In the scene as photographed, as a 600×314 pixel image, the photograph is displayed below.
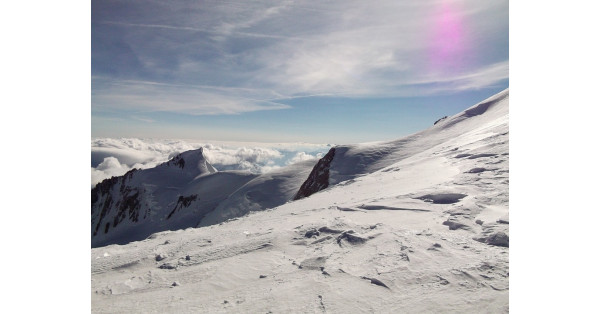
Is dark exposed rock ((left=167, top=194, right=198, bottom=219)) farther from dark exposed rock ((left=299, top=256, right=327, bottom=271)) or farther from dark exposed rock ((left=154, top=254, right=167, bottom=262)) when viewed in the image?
dark exposed rock ((left=299, top=256, right=327, bottom=271))

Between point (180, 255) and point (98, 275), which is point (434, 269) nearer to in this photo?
point (180, 255)

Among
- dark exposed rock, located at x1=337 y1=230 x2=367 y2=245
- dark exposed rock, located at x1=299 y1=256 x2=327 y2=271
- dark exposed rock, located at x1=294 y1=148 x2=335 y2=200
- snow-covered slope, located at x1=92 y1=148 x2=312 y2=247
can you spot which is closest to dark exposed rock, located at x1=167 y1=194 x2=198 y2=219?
snow-covered slope, located at x1=92 y1=148 x2=312 y2=247

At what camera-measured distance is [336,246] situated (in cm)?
479

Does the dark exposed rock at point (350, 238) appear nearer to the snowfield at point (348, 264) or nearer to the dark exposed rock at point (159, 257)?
the snowfield at point (348, 264)

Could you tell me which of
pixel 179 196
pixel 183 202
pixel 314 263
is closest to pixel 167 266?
pixel 314 263

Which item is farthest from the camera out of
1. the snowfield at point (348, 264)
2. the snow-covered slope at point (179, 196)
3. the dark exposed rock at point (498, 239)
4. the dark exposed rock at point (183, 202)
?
the dark exposed rock at point (183, 202)

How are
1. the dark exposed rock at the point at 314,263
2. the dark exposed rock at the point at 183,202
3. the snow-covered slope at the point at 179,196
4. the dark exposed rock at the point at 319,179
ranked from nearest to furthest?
the dark exposed rock at the point at 314,263
the dark exposed rock at the point at 319,179
the snow-covered slope at the point at 179,196
the dark exposed rock at the point at 183,202

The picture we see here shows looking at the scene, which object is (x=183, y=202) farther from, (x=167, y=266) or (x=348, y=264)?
(x=348, y=264)

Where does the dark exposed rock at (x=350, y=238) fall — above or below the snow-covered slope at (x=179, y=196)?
above

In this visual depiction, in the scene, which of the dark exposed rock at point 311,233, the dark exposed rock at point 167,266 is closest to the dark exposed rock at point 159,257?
the dark exposed rock at point 167,266
